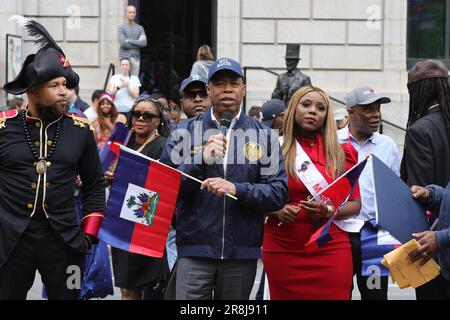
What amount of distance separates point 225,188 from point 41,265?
1190 mm

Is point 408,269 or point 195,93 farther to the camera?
point 195,93

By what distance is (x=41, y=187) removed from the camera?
6426 mm

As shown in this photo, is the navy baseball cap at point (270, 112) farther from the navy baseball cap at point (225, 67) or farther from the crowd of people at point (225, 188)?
the navy baseball cap at point (225, 67)

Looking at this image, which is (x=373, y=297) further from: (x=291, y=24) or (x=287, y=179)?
(x=291, y=24)

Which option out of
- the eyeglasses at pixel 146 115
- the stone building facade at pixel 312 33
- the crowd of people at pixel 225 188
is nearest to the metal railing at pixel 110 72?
the stone building facade at pixel 312 33

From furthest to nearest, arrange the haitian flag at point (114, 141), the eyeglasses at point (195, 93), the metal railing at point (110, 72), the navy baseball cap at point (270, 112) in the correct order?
the metal railing at point (110, 72)
the navy baseball cap at point (270, 112)
the haitian flag at point (114, 141)
the eyeglasses at point (195, 93)

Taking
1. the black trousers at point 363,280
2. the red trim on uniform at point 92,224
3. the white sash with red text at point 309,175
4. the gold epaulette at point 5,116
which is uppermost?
the gold epaulette at point 5,116

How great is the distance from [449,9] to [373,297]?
14254 millimetres

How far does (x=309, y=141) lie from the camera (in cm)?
746

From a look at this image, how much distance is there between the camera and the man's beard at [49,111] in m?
6.54

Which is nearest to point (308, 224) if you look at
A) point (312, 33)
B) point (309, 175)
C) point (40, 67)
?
point (309, 175)

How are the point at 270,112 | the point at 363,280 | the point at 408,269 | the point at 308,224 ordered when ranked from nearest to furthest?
the point at 408,269 < the point at 308,224 < the point at 363,280 < the point at 270,112

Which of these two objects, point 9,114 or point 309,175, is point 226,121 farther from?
point 9,114

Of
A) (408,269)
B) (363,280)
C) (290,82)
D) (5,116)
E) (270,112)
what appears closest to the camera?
(408,269)
